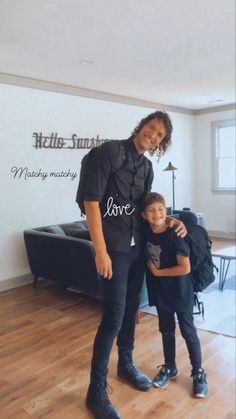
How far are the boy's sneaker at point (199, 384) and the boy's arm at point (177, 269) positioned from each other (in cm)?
61

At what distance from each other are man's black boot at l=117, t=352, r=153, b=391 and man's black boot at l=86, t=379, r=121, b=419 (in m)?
0.30

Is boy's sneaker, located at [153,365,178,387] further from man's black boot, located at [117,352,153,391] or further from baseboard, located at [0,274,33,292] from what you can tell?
baseboard, located at [0,274,33,292]

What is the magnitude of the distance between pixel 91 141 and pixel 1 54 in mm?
1886

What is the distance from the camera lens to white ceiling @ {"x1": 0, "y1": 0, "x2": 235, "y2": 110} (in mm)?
2652

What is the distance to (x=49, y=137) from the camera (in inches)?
183

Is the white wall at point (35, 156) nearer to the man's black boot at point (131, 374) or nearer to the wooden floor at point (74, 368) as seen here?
the wooden floor at point (74, 368)

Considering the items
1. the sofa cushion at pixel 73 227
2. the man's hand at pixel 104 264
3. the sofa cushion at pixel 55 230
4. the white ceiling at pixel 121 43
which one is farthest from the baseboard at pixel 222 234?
the man's hand at pixel 104 264

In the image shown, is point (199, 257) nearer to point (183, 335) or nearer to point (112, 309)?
point (183, 335)

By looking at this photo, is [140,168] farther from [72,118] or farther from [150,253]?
[72,118]

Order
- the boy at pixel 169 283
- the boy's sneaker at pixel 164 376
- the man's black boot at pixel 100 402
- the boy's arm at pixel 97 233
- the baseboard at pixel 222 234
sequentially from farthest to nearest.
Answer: the baseboard at pixel 222 234 → the boy's sneaker at pixel 164 376 → the boy at pixel 169 283 → the man's black boot at pixel 100 402 → the boy's arm at pixel 97 233

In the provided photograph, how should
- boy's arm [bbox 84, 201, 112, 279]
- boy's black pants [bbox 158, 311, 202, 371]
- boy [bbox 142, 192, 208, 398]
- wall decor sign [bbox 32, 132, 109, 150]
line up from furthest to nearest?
wall decor sign [bbox 32, 132, 109, 150], boy's black pants [bbox 158, 311, 202, 371], boy [bbox 142, 192, 208, 398], boy's arm [bbox 84, 201, 112, 279]

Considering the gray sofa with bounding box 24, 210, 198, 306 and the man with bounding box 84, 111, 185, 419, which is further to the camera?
the gray sofa with bounding box 24, 210, 198, 306

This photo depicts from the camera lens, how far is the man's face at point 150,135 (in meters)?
1.87

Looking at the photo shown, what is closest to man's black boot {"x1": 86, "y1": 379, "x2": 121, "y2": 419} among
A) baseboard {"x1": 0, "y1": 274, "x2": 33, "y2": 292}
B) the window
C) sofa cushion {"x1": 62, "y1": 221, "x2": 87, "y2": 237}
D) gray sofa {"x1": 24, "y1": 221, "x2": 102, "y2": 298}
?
gray sofa {"x1": 24, "y1": 221, "x2": 102, "y2": 298}
